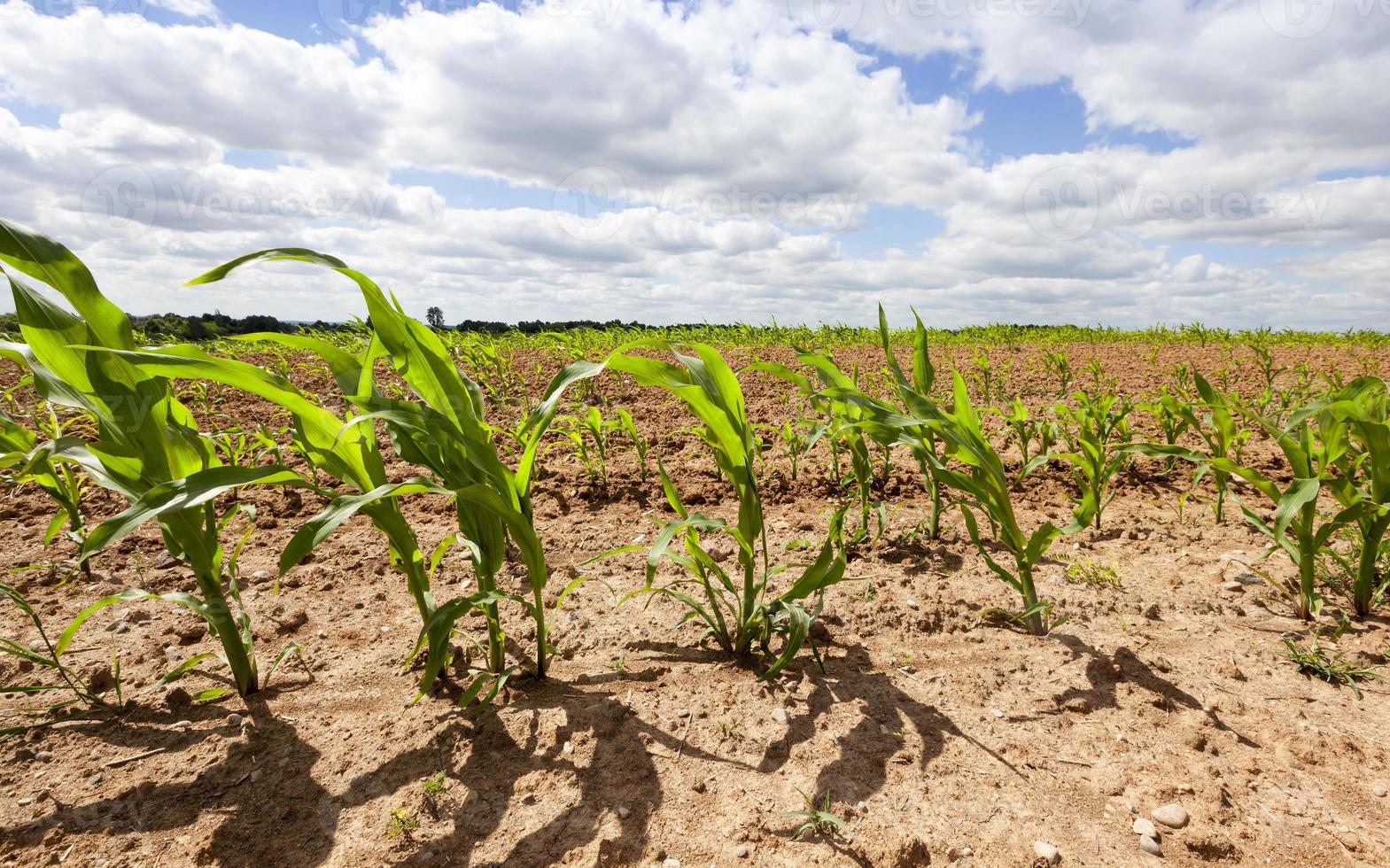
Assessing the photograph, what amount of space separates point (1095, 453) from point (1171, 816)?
1.26 metres

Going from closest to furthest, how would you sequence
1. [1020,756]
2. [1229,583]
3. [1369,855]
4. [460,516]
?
1. [1369,855]
2. [1020,756]
3. [460,516]
4. [1229,583]

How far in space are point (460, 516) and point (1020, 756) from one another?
1.44 metres

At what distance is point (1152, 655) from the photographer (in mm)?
1701

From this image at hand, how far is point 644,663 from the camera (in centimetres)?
175

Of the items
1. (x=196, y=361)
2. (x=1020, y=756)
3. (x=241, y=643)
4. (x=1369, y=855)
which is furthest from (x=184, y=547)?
(x=1369, y=855)

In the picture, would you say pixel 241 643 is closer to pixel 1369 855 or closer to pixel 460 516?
pixel 460 516

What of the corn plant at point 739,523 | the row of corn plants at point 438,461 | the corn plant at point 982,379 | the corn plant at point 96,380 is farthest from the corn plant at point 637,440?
the corn plant at point 982,379

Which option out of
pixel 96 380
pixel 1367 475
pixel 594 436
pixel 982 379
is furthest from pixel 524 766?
pixel 982 379

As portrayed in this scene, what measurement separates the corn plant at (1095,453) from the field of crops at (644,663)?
61 millimetres

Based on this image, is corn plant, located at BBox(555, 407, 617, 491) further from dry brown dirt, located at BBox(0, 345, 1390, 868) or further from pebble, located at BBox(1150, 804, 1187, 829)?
pebble, located at BBox(1150, 804, 1187, 829)

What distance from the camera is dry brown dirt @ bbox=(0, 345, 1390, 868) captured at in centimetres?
118

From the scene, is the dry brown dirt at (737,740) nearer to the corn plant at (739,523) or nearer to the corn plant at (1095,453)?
the corn plant at (739,523)

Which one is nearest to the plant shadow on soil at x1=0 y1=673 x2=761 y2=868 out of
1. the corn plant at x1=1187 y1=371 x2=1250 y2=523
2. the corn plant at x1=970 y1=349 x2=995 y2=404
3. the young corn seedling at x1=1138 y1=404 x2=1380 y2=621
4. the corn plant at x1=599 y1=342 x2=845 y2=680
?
the corn plant at x1=599 y1=342 x2=845 y2=680

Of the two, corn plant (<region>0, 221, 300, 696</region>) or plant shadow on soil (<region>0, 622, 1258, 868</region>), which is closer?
plant shadow on soil (<region>0, 622, 1258, 868</region>)
